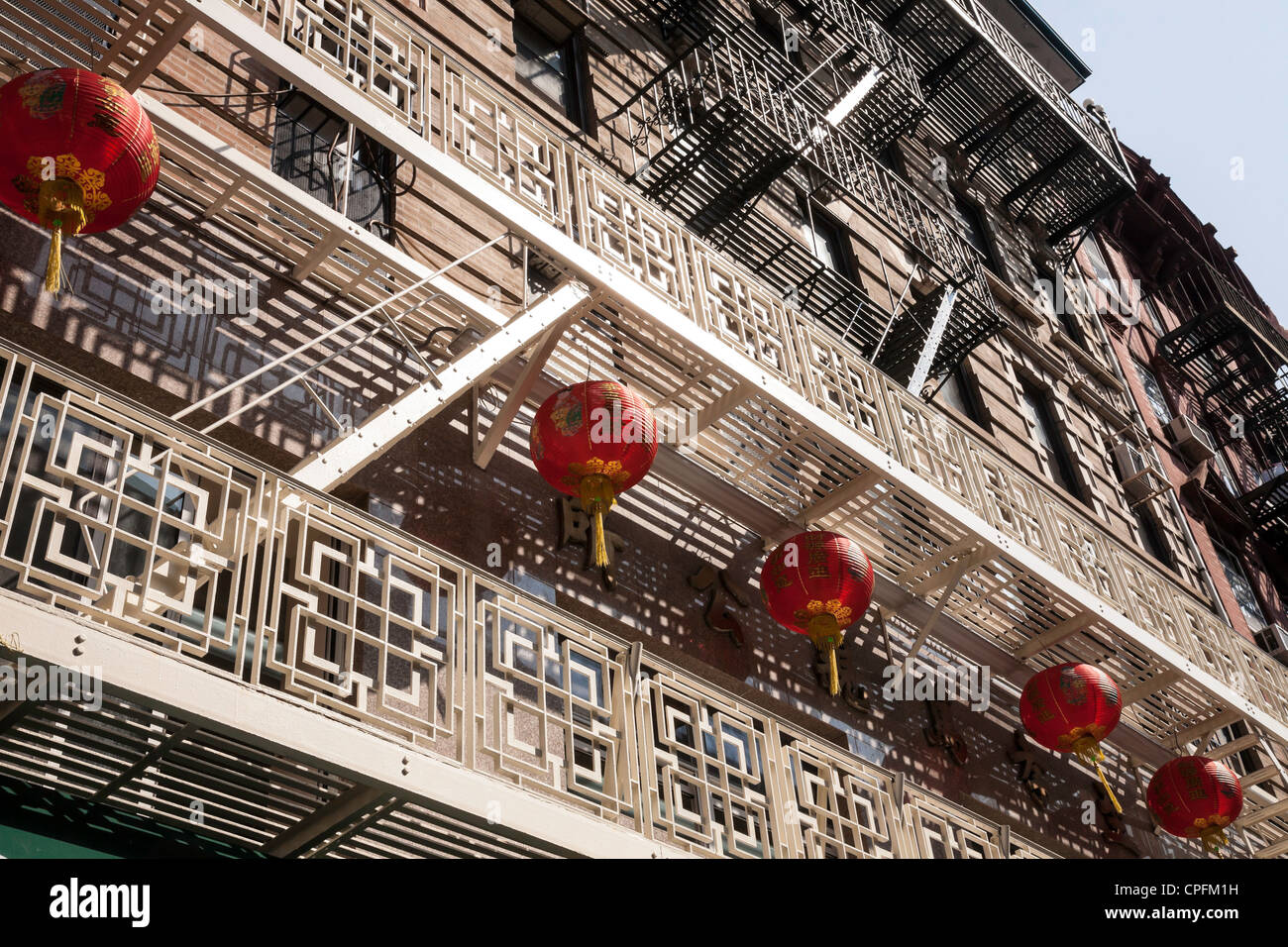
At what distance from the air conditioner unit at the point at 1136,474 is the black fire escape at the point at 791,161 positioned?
4.47 m

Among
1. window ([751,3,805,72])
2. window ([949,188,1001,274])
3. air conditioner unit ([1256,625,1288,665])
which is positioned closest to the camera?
window ([751,3,805,72])

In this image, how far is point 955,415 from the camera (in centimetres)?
1678

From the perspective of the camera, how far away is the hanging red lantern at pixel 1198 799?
12320 mm

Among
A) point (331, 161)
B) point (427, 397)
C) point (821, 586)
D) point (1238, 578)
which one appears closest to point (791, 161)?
point (331, 161)

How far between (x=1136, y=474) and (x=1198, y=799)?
912cm

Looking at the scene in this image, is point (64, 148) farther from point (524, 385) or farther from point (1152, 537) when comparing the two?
point (1152, 537)

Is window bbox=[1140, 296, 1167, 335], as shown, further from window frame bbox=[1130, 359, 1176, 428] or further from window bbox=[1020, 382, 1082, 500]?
window bbox=[1020, 382, 1082, 500]

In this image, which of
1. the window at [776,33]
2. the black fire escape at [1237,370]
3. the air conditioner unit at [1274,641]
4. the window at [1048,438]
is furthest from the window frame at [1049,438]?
the black fire escape at [1237,370]

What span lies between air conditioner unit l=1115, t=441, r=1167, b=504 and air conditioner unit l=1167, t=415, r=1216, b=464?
98.8 inches

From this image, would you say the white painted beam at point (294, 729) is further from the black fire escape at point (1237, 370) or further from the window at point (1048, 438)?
the black fire escape at point (1237, 370)

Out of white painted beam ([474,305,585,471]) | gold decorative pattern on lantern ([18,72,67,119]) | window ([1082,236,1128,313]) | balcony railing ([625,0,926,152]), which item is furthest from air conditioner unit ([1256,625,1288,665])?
gold decorative pattern on lantern ([18,72,67,119])

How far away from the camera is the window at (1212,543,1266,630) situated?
22.2 m

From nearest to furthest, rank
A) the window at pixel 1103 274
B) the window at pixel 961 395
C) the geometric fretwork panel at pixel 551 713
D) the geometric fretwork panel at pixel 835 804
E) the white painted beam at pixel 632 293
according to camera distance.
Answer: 1. the geometric fretwork panel at pixel 551 713
2. the geometric fretwork panel at pixel 835 804
3. the white painted beam at pixel 632 293
4. the window at pixel 961 395
5. the window at pixel 1103 274
